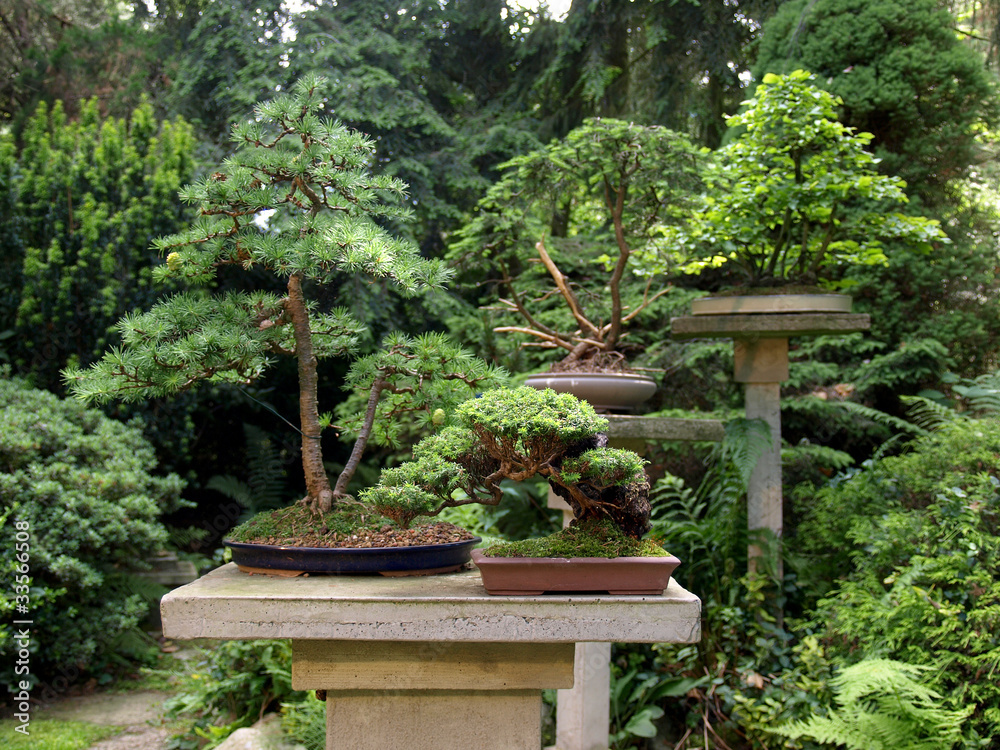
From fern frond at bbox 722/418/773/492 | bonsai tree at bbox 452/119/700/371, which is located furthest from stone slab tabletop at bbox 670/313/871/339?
fern frond at bbox 722/418/773/492

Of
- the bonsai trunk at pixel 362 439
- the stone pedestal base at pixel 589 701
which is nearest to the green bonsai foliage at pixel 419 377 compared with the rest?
the bonsai trunk at pixel 362 439

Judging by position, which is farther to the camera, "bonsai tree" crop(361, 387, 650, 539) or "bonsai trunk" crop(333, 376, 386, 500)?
"bonsai trunk" crop(333, 376, 386, 500)

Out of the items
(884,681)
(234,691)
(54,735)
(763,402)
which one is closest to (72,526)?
(54,735)

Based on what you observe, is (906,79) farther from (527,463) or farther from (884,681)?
(527,463)

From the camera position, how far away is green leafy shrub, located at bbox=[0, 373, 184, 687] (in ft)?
13.0

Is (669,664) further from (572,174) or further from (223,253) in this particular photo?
(223,253)

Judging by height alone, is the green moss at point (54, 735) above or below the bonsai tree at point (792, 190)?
below

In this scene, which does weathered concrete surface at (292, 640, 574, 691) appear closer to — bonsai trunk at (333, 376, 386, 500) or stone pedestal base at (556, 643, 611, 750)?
bonsai trunk at (333, 376, 386, 500)

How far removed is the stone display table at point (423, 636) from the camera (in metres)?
1.47

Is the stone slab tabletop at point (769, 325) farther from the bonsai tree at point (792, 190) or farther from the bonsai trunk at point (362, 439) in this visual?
the bonsai trunk at point (362, 439)

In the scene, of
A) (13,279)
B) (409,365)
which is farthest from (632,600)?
(13,279)

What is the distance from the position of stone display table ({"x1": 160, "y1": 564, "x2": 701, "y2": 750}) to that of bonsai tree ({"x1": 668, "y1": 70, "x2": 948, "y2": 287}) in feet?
7.38

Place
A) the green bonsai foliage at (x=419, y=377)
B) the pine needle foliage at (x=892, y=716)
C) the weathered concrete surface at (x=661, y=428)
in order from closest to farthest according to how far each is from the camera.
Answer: the green bonsai foliage at (x=419, y=377) → the pine needle foliage at (x=892, y=716) → the weathered concrete surface at (x=661, y=428)

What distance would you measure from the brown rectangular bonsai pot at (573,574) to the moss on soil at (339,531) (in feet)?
0.98
